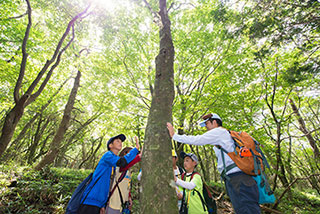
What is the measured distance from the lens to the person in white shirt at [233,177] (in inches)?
93.4

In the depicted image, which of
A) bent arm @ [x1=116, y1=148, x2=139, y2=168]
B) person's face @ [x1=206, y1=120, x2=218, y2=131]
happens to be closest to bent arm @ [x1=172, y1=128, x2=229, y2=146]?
person's face @ [x1=206, y1=120, x2=218, y2=131]

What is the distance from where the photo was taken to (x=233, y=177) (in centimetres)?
263

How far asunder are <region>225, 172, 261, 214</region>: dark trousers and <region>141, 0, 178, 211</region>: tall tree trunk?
1.34 m

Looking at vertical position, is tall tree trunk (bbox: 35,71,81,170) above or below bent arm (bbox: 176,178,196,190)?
above

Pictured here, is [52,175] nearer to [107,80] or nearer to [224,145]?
[107,80]

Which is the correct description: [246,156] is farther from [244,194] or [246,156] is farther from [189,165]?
[189,165]

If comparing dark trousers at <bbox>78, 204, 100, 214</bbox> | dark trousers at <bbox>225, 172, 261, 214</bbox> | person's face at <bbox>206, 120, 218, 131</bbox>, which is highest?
person's face at <bbox>206, 120, 218, 131</bbox>

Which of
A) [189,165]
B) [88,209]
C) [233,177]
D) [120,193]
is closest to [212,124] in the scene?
[233,177]

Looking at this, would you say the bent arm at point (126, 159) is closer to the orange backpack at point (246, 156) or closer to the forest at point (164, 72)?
the forest at point (164, 72)

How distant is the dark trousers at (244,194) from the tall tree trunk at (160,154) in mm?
1339

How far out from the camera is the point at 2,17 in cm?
916

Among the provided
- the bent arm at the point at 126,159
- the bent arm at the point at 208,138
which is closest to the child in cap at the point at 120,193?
the bent arm at the point at 126,159

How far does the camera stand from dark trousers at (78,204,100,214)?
2537 mm

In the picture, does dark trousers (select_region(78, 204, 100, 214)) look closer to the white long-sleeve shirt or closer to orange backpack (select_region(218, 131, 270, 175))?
the white long-sleeve shirt
